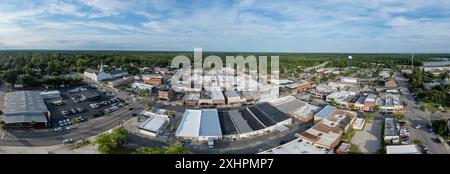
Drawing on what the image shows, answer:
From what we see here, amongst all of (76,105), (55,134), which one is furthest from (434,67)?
(55,134)

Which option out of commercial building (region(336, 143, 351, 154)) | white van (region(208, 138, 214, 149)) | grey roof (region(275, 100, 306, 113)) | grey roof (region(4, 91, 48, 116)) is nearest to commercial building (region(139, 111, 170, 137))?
white van (region(208, 138, 214, 149))

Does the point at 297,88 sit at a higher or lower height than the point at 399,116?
higher

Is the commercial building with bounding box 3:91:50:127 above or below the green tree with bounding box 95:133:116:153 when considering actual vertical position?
above

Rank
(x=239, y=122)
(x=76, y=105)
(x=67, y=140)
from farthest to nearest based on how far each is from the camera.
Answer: (x=76, y=105) → (x=239, y=122) → (x=67, y=140)

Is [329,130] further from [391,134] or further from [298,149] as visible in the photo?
[391,134]

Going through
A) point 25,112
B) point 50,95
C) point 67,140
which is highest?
point 50,95

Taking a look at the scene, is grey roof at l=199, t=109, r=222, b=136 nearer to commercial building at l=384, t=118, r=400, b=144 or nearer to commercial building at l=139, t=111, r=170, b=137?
commercial building at l=139, t=111, r=170, b=137

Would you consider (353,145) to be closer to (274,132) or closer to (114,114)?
(274,132)
